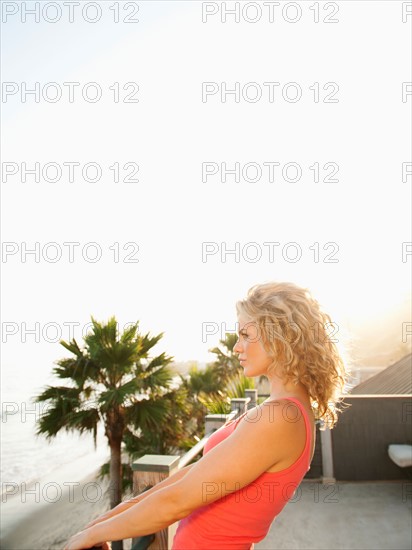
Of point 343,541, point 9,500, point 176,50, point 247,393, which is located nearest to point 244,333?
point 343,541

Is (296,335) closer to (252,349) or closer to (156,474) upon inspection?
(252,349)

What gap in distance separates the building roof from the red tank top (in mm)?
7642

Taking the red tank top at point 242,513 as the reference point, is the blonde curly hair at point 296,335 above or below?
above

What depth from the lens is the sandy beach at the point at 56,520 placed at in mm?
14016

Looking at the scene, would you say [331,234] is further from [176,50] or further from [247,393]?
[176,50]

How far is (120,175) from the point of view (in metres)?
5.87

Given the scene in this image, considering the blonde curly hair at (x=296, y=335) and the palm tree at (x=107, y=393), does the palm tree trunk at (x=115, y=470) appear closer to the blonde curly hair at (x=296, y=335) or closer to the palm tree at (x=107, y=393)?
the palm tree at (x=107, y=393)

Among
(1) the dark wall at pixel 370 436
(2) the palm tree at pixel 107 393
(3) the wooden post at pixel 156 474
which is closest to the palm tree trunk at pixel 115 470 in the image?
(2) the palm tree at pixel 107 393

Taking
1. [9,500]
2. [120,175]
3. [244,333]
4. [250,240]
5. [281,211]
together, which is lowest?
[9,500]

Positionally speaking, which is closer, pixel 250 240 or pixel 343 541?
pixel 343 541

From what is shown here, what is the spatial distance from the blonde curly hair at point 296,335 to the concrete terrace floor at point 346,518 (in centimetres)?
351

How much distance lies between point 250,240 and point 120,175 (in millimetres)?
1942

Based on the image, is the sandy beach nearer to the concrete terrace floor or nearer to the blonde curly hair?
the concrete terrace floor

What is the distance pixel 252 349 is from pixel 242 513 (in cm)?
42
